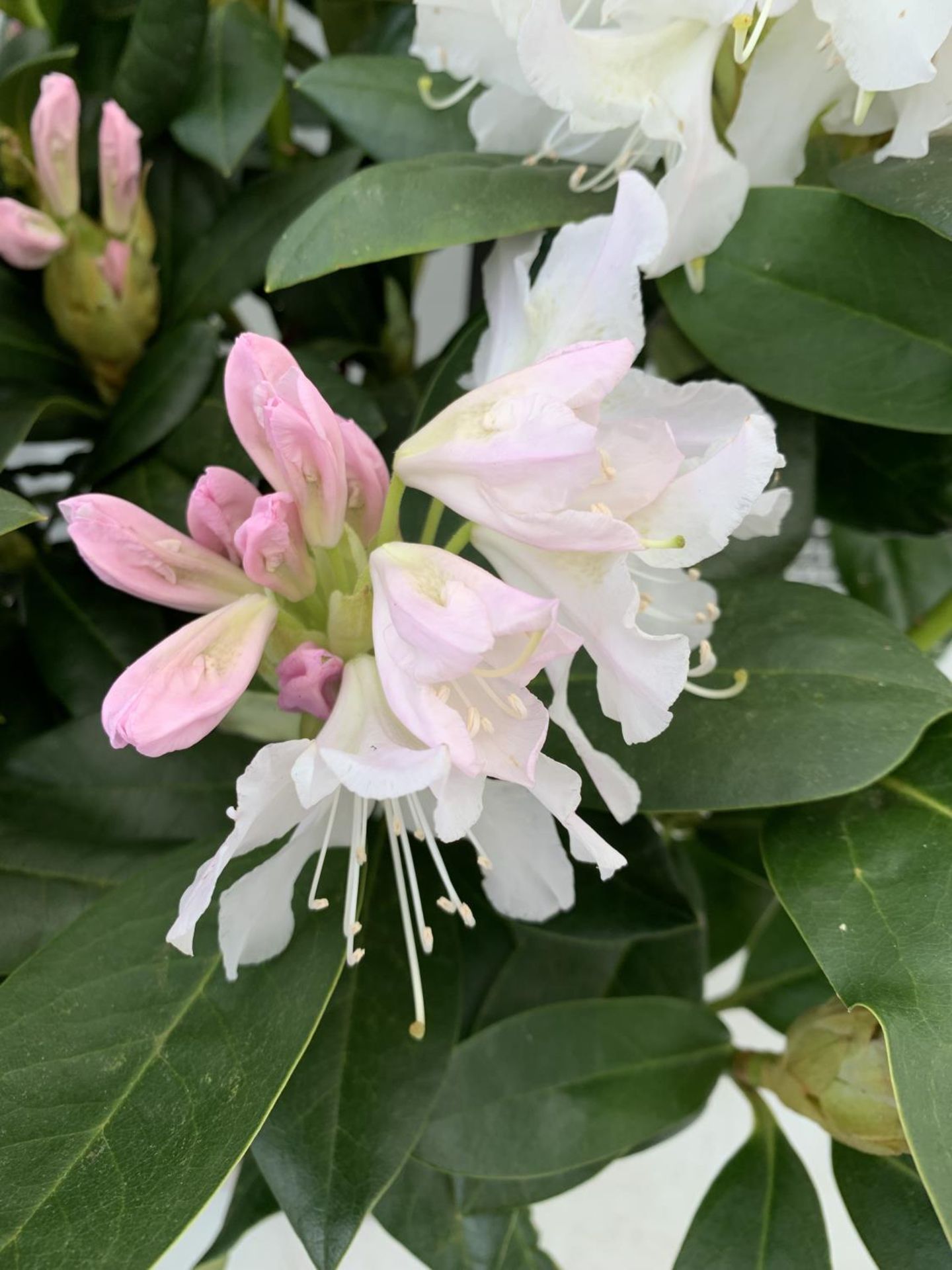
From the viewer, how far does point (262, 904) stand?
0.40m

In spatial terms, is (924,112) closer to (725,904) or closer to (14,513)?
(14,513)

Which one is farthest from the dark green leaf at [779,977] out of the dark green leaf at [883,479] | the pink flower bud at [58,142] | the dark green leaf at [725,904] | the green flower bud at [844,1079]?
the pink flower bud at [58,142]

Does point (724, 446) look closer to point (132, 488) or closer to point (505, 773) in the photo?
point (505, 773)

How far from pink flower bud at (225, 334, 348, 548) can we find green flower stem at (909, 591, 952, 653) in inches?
17.9

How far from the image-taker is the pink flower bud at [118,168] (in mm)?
516

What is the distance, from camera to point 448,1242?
1.93ft

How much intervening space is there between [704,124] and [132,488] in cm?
30

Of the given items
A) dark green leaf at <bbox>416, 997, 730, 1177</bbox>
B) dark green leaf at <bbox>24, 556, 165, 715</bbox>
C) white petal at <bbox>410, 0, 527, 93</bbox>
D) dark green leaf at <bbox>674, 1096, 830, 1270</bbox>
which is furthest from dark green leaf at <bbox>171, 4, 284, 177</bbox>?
dark green leaf at <bbox>674, 1096, 830, 1270</bbox>

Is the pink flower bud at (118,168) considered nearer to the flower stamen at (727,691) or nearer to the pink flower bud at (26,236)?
the pink flower bud at (26,236)

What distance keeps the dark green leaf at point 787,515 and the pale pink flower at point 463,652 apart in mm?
204

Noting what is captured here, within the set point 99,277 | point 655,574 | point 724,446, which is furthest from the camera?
point 99,277

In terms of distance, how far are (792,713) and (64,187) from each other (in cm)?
41

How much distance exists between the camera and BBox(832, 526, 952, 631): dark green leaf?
2.65 feet

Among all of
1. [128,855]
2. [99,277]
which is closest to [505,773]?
[128,855]
